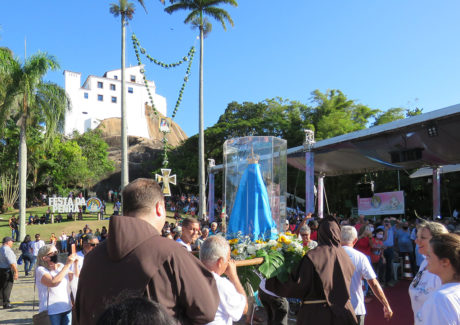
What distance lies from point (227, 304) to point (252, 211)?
4344 millimetres

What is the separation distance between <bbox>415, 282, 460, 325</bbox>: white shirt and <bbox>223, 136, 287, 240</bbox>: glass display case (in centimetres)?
448

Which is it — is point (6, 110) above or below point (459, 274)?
above

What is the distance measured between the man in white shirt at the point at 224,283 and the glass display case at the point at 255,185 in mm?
3811

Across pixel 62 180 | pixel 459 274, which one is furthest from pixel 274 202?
pixel 62 180

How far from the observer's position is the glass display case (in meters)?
6.95

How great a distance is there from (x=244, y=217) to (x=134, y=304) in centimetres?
598

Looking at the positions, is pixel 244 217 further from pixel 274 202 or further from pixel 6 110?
pixel 6 110

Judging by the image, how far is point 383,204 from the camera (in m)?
14.6

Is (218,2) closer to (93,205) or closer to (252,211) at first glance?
(93,205)

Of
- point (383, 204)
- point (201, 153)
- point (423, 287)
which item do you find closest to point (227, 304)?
point (423, 287)

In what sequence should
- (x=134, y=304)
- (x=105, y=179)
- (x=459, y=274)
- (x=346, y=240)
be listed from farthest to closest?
(x=105, y=179)
(x=346, y=240)
(x=459, y=274)
(x=134, y=304)

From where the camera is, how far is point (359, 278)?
4.13 metres

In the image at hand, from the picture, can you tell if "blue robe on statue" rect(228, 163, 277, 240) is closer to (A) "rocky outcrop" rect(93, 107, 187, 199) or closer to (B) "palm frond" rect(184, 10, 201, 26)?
(B) "palm frond" rect(184, 10, 201, 26)

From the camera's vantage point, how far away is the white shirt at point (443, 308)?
2.12 meters
